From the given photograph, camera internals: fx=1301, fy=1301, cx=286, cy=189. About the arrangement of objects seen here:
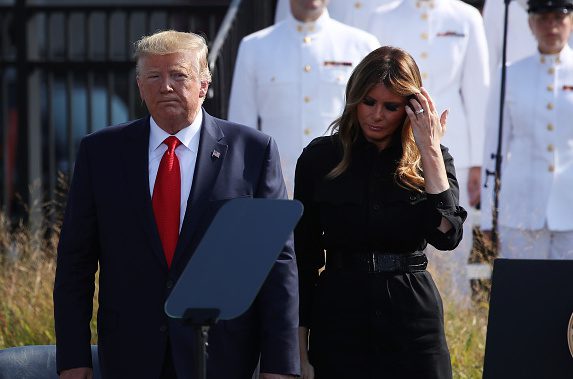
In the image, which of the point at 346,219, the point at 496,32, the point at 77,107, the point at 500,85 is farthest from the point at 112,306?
the point at 77,107

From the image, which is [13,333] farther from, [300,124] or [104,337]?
[104,337]

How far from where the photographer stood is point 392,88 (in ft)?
13.6

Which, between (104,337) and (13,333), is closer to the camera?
(104,337)

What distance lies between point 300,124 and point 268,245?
435 centimetres

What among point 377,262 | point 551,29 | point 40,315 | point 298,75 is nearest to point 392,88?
point 377,262

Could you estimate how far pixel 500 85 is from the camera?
7539 millimetres

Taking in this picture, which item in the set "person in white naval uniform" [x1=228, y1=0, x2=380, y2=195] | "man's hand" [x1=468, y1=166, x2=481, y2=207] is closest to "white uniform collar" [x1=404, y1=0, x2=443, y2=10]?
"person in white naval uniform" [x1=228, y1=0, x2=380, y2=195]

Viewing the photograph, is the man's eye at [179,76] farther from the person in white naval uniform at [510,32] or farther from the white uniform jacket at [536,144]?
the person in white naval uniform at [510,32]

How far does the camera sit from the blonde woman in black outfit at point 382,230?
4129mm

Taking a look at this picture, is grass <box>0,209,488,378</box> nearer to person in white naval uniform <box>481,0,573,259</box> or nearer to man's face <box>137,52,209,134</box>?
person in white naval uniform <box>481,0,573,259</box>

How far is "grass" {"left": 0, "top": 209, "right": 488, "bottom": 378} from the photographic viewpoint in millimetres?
6211

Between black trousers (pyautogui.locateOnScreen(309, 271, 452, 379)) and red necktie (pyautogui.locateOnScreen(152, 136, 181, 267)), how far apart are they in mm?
557

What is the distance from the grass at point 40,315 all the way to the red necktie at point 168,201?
229cm

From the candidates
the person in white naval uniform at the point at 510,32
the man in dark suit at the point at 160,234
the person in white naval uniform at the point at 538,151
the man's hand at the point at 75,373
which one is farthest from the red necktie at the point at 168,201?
the person in white naval uniform at the point at 510,32
